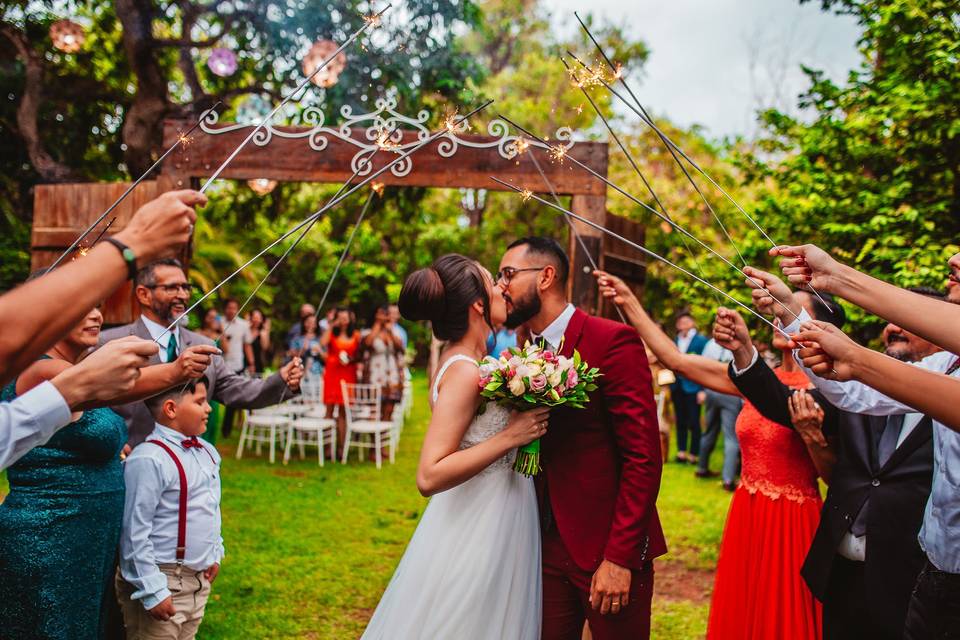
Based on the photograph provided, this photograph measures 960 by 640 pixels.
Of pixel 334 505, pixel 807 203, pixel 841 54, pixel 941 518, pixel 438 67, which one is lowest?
pixel 334 505

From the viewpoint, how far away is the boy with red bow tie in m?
2.95

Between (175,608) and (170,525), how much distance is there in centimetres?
39

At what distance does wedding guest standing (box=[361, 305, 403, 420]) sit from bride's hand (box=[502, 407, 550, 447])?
7.91 metres

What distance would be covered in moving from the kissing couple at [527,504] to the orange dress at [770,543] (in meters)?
1.18

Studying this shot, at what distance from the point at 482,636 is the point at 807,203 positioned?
5.23 metres

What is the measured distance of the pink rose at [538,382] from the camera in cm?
243

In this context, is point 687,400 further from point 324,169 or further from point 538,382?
point 538,382

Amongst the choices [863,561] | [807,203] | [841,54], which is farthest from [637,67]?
[863,561]

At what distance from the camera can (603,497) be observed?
2.67 metres

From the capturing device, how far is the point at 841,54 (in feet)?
37.7

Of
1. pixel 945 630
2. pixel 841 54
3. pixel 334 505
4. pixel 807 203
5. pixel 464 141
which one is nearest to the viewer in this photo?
pixel 945 630

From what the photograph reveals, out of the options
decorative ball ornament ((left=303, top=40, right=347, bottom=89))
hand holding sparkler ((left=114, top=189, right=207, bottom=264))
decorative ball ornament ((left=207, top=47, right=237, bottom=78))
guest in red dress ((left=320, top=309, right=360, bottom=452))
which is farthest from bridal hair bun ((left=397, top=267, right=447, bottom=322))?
guest in red dress ((left=320, top=309, right=360, bottom=452))

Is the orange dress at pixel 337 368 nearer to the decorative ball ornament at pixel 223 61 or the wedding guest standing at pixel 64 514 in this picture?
the decorative ball ornament at pixel 223 61

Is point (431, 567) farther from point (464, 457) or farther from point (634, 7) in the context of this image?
point (634, 7)
